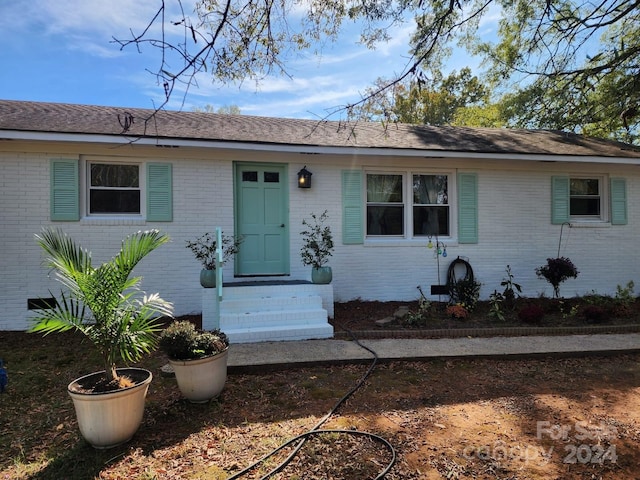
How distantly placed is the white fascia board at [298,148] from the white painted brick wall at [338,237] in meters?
0.46

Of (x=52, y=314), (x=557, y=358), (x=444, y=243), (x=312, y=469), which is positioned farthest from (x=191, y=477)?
(x=444, y=243)

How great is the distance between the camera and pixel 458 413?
3391mm

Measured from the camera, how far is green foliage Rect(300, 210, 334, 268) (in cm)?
646

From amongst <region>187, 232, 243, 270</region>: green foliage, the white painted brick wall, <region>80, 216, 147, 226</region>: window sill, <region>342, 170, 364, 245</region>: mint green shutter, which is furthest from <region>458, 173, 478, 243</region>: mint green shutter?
<region>80, 216, 147, 226</region>: window sill

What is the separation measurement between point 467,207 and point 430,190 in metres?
0.83

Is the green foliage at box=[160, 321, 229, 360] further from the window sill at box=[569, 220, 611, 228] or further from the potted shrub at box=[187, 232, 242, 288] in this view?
the window sill at box=[569, 220, 611, 228]

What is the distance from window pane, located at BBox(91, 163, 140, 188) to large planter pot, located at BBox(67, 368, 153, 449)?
458cm

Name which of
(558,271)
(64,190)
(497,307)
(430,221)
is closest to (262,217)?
(64,190)

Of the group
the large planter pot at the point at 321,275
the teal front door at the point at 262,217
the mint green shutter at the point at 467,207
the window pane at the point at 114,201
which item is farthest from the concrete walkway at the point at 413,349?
the window pane at the point at 114,201

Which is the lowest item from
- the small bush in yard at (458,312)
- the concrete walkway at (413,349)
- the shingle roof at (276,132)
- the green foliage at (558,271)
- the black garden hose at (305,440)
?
the black garden hose at (305,440)

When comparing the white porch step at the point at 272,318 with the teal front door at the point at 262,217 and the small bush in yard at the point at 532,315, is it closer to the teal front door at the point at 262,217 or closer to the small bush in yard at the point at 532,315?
the teal front door at the point at 262,217

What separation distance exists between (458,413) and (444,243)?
4.76m

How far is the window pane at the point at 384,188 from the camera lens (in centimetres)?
763

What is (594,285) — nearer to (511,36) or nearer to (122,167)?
(511,36)
